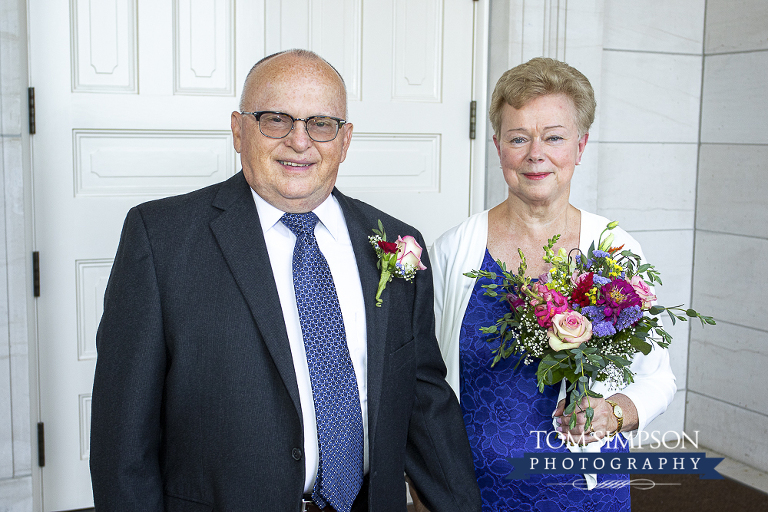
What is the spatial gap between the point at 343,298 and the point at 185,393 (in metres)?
0.45

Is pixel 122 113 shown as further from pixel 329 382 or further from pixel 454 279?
pixel 329 382

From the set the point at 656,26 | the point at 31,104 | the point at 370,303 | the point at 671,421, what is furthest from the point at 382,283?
the point at 671,421

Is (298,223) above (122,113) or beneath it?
beneath

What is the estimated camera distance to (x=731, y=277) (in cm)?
451

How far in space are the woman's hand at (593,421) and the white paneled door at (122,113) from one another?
2.06 metres

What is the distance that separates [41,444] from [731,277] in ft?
13.0

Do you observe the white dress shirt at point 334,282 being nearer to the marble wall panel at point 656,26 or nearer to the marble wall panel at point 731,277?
the marble wall panel at point 656,26

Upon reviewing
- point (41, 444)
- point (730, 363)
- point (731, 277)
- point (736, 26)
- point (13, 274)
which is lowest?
point (41, 444)

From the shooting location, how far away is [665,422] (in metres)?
4.74

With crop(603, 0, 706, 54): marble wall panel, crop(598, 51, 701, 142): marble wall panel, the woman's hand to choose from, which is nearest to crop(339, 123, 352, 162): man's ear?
the woman's hand

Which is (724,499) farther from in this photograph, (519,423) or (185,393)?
(185,393)

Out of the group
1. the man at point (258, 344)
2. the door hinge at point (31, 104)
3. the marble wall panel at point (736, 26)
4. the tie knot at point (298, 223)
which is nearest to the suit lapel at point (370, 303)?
the man at point (258, 344)

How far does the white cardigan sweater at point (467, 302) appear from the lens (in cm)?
217

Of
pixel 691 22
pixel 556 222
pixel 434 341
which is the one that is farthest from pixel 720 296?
pixel 434 341
